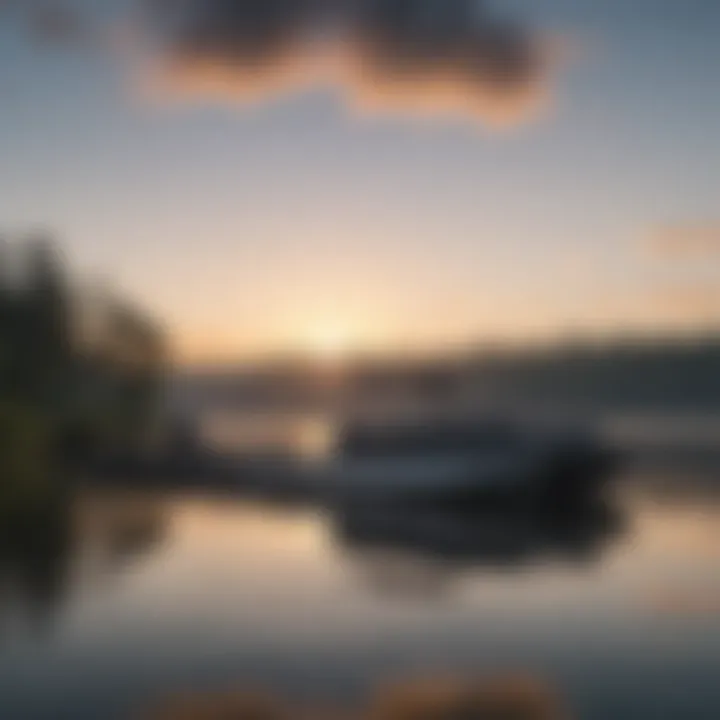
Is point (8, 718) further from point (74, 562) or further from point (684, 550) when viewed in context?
point (684, 550)

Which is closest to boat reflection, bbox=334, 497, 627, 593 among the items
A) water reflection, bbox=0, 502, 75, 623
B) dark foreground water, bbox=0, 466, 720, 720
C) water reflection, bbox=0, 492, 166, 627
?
dark foreground water, bbox=0, 466, 720, 720

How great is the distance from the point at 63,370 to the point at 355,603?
1047 mm

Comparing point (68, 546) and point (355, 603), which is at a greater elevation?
point (68, 546)

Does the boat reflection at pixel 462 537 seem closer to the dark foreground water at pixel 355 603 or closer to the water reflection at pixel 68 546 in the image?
the dark foreground water at pixel 355 603

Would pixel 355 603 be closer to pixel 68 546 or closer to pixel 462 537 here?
pixel 462 537

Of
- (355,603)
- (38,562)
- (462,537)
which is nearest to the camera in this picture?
(355,603)

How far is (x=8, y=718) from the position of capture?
63.5 inches

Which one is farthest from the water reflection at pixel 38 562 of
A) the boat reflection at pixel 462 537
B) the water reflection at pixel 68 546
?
the boat reflection at pixel 462 537

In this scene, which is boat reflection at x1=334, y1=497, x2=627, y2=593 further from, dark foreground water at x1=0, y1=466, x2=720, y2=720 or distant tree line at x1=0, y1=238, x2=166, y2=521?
distant tree line at x1=0, y1=238, x2=166, y2=521

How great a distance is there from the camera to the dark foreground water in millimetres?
1728

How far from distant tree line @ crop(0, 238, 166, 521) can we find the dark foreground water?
0.18 metres

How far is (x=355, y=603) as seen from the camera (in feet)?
6.98

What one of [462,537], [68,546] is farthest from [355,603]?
[68,546]

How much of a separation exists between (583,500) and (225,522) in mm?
1124
